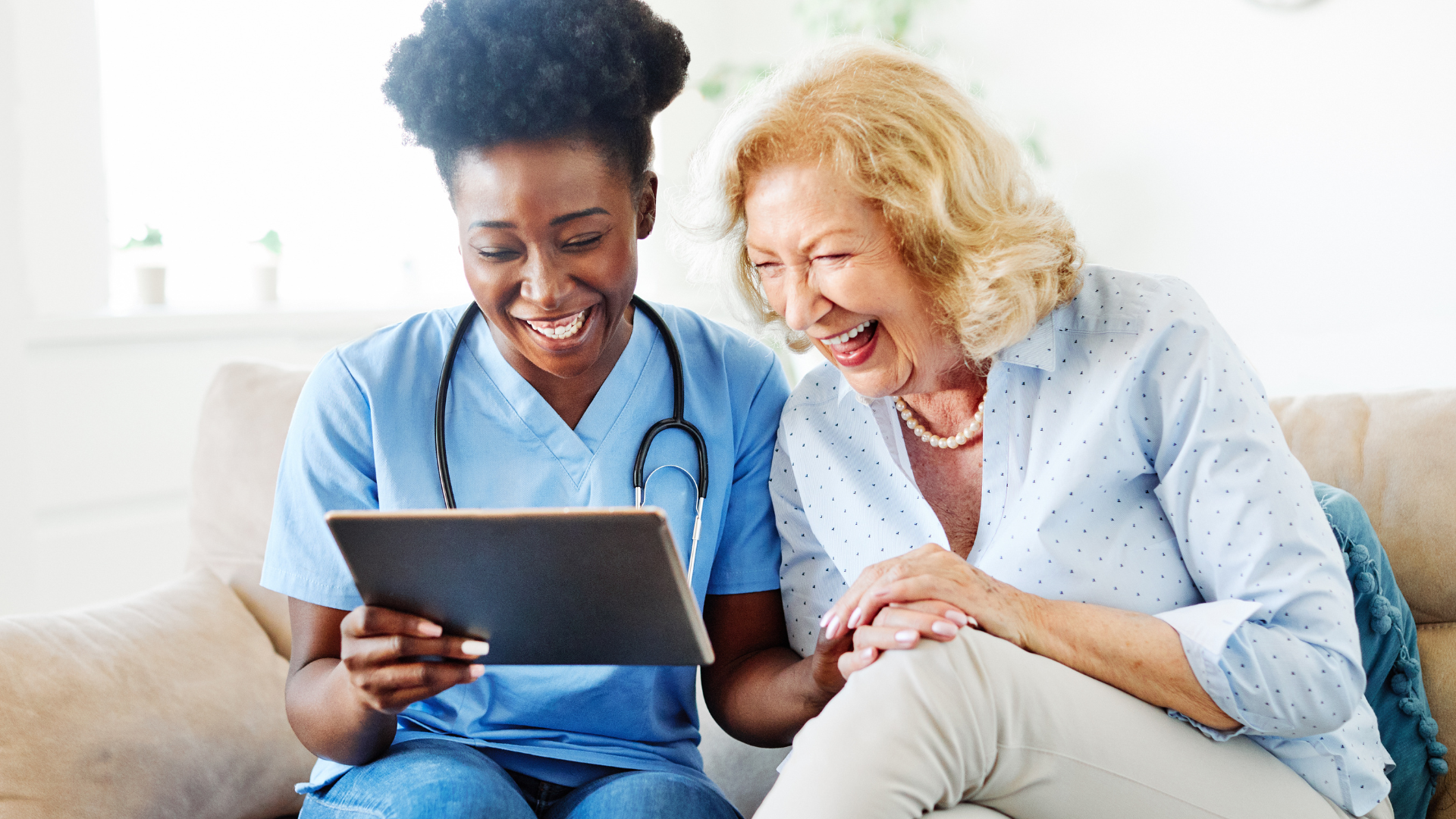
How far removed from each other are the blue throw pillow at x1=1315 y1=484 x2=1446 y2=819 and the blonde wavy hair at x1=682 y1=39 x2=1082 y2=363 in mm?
454

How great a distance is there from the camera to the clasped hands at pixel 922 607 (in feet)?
3.22

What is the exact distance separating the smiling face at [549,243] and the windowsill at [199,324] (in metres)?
1.81

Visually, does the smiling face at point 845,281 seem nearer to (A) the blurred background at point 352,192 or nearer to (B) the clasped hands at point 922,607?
(B) the clasped hands at point 922,607

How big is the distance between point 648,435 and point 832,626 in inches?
12.2

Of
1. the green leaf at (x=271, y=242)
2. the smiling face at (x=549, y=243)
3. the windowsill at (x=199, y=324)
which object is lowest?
the windowsill at (x=199, y=324)

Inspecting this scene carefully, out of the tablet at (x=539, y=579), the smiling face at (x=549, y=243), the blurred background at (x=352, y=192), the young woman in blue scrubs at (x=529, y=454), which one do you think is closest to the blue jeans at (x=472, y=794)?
the young woman in blue scrubs at (x=529, y=454)

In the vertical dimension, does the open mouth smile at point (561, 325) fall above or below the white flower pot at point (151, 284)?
above

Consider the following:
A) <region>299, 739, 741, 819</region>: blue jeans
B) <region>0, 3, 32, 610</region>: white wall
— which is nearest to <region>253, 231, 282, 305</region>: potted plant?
<region>0, 3, 32, 610</region>: white wall

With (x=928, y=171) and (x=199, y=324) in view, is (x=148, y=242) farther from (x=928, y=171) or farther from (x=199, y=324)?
(x=928, y=171)

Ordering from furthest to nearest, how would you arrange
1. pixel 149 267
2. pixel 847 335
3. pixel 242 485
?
pixel 149 267 → pixel 242 485 → pixel 847 335

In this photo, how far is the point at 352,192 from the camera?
3.60 meters

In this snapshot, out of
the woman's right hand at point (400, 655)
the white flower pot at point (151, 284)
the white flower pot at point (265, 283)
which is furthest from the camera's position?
the white flower pot at point (265, 283)

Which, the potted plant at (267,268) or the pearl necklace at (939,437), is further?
the potted plant at (267,268)

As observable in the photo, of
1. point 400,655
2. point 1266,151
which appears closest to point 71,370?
point 400,655
